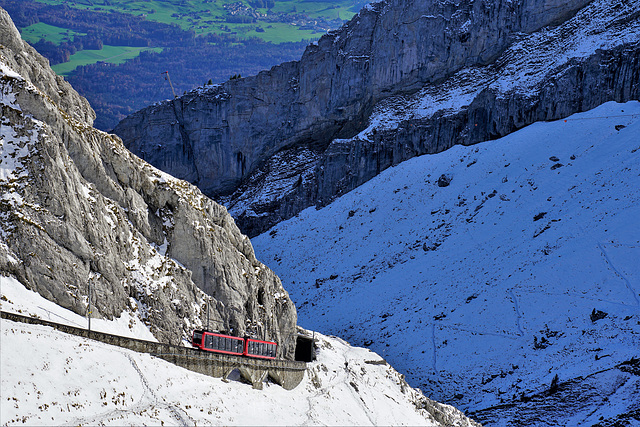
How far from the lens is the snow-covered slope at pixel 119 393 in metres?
25.5

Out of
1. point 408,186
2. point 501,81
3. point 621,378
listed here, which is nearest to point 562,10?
point 501,81

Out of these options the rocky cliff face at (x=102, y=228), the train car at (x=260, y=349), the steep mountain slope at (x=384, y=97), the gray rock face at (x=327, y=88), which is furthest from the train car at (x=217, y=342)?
the gray rock face at (x=327, y=88)

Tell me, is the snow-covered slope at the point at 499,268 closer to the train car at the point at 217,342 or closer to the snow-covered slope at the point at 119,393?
the snow-covered slope at the point at 119,393

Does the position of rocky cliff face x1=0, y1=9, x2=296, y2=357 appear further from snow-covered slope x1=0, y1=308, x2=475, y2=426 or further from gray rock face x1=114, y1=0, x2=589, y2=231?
gray rock face x1=114, y1=0, x2=589, y2=231

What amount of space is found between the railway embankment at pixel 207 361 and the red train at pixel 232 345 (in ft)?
1.60

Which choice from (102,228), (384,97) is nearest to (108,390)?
(102,228)

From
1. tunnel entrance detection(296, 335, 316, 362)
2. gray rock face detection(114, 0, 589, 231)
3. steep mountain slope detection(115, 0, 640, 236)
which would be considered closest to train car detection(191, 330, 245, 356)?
tunnel entrance detection(296, 335, 316, 362)

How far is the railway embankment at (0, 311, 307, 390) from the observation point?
2940 centimetres

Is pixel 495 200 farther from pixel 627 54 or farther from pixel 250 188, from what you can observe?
pixel 250 188

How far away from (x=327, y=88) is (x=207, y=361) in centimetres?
9938

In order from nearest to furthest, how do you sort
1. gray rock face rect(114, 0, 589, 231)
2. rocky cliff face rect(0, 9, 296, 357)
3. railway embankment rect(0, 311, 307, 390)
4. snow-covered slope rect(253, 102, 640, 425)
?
1. railway embankment rect(0, 311, 307, 390)
2. rocky cliff face rect(0, 9, 296, 357)
3. snow-covered slope rect(253, 102, 640, 425)
4. gray rock face rect(114, 0, 589, 231)

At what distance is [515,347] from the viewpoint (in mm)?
60906

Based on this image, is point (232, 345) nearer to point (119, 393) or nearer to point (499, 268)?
point (119, 393)

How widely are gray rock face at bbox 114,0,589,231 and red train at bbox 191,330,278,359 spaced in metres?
73.5
